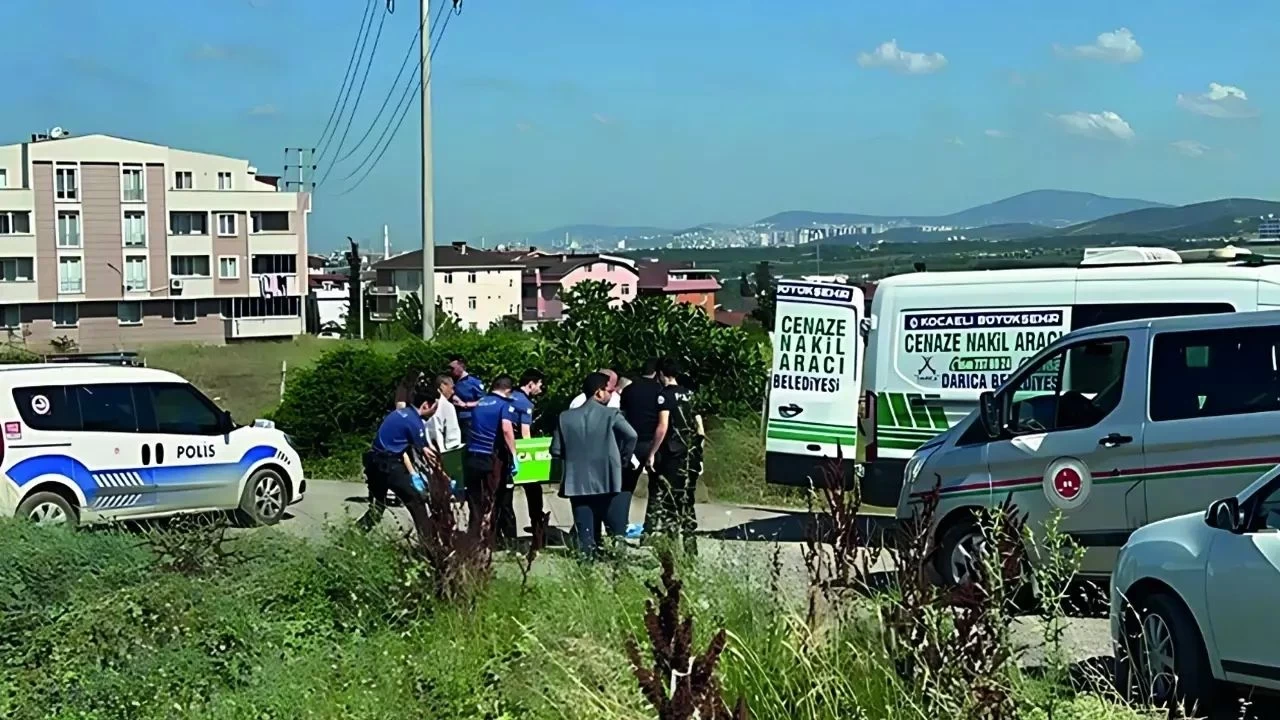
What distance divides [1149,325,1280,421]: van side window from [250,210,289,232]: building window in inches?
3890

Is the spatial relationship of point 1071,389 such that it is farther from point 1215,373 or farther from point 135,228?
point 135,228

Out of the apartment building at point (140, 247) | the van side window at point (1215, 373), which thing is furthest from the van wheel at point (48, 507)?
the apartment building at point (140, 247)

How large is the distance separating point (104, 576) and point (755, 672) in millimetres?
4054

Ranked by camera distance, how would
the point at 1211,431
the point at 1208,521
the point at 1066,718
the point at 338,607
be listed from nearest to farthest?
1. the point at 1066,718
2. the point at 1208,521
3. the point at 338,607
4. the point at 1211,431

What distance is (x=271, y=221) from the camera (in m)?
104

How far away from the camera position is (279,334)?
10394 centimetres

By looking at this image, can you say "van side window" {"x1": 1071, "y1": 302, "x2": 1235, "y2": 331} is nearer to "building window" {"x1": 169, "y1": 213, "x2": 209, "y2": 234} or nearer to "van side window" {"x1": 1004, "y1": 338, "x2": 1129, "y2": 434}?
"van side window" {"x1": 1004, "y1": 338, "x2": 1129, "y2": 434}

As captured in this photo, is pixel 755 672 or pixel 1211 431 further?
pixel 1211 431

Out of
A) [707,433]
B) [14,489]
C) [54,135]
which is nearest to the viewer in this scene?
[14,489]

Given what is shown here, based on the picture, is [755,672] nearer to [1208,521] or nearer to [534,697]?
[534,697]

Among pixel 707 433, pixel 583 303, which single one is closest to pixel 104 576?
pixel 707 433

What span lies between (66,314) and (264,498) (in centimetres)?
8865

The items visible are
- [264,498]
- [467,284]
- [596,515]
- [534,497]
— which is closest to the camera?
[596,515]

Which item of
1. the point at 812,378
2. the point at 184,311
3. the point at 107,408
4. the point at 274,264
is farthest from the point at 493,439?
the point at 274,264
